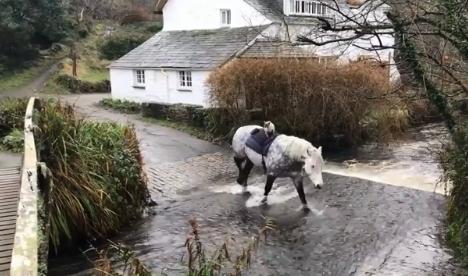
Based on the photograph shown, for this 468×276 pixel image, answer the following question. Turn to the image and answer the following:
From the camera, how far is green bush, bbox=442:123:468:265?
1000cm

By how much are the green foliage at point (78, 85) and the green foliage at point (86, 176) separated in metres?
24.8

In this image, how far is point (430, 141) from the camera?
22.4m

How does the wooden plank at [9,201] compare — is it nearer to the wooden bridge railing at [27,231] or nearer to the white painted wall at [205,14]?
the wooden bridge railing at [27,231]

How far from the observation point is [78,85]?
117 ft

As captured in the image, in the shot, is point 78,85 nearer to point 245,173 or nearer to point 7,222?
point 245,173

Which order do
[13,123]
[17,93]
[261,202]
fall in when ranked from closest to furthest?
[261,202] → [13,123] → [17,93]

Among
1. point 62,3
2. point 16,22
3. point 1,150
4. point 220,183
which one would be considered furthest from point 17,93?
point 220,183

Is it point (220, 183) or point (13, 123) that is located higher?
point (13, 123)

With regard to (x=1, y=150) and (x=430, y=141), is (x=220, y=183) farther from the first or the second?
(x=430, y=141)

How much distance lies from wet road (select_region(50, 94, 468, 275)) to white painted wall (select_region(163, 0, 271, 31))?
14795 mm

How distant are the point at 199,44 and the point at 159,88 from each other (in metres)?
3.54

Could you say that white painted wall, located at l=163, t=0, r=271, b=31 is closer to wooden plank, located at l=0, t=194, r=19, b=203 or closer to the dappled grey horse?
the dappled grey horse

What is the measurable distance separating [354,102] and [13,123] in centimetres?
1334

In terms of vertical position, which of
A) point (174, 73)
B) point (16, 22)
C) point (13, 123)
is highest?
point (16, 22)
